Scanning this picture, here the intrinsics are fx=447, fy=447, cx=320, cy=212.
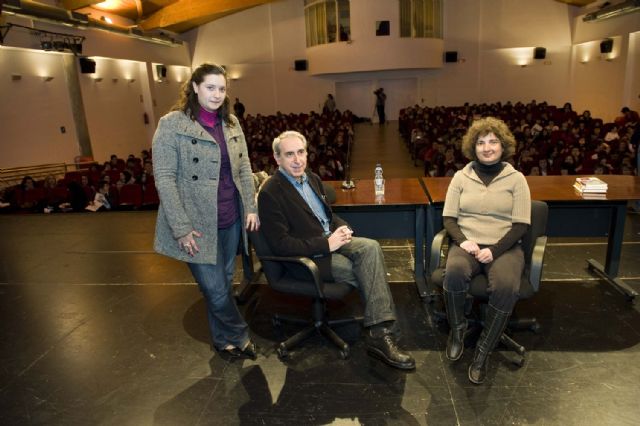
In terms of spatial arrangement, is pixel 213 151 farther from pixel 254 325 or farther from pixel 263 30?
pixel 263 30

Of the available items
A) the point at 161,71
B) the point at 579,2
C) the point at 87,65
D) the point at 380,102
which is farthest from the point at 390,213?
the point at 579,2

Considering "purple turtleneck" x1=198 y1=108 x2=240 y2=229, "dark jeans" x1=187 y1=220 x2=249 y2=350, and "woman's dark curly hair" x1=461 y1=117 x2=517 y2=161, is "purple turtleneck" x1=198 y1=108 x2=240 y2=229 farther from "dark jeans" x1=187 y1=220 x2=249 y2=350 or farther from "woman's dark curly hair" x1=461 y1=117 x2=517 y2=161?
"woman's dark curly hair" x1=461 y1=117 x2=517 y2=161

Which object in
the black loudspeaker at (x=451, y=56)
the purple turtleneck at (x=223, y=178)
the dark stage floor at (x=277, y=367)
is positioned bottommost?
the dark stage floor at (x=277, y=367)

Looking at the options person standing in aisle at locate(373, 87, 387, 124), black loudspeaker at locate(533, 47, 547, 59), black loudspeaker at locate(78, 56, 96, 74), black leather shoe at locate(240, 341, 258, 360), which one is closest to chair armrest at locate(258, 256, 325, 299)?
black leather shoe at locate(240, 341, 258, 360)

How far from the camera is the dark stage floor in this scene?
6.52ft

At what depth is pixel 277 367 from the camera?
236cm

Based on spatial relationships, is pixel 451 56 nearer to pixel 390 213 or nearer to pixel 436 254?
pixel 390 213

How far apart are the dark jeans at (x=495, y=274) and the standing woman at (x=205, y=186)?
3.43 ft

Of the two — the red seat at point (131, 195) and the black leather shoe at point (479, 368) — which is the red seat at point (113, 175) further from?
the black leather shoe at point (479, 368)

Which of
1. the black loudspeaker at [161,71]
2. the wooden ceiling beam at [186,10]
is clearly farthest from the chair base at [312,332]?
the black loudspeaker at [161,71]

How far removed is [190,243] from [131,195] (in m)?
4.67

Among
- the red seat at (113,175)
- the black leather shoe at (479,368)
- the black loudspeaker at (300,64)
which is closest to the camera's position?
the black leather shoe at (479,368)

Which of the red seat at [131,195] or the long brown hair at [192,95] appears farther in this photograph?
the red seat at [131,195]

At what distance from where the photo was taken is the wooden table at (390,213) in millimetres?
3035
